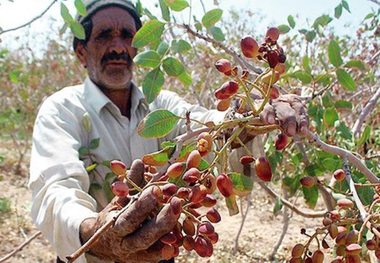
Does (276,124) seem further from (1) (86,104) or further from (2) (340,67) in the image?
(1) (86,104)

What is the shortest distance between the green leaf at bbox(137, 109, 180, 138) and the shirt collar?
93 cm

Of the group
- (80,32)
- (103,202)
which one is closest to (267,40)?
(80,32)

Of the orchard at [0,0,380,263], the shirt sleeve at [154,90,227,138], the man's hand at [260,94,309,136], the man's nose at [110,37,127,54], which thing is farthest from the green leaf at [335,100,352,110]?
the man's nose at [110,37,127,54]

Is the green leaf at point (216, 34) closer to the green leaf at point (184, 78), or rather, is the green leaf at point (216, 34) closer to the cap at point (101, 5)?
the green leaf at point (184, 78)

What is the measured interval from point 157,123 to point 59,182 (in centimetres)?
57

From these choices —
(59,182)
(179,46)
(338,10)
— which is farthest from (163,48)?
(338,10)

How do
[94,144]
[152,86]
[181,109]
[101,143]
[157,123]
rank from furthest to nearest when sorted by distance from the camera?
1. [181,109]
2. [101,143]
3. [94,144]
4. [152,86]
5. [157,123]

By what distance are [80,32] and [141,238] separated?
0.85 metres

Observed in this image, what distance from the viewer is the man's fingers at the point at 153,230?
77 cm

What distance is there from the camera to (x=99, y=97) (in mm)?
1917

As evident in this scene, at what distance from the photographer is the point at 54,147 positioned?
1559 millimetres

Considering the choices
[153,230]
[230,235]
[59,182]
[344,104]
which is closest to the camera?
[153,230]

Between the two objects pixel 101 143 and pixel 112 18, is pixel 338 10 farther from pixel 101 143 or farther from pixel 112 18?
pixel 101 143

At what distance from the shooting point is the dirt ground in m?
3.74
